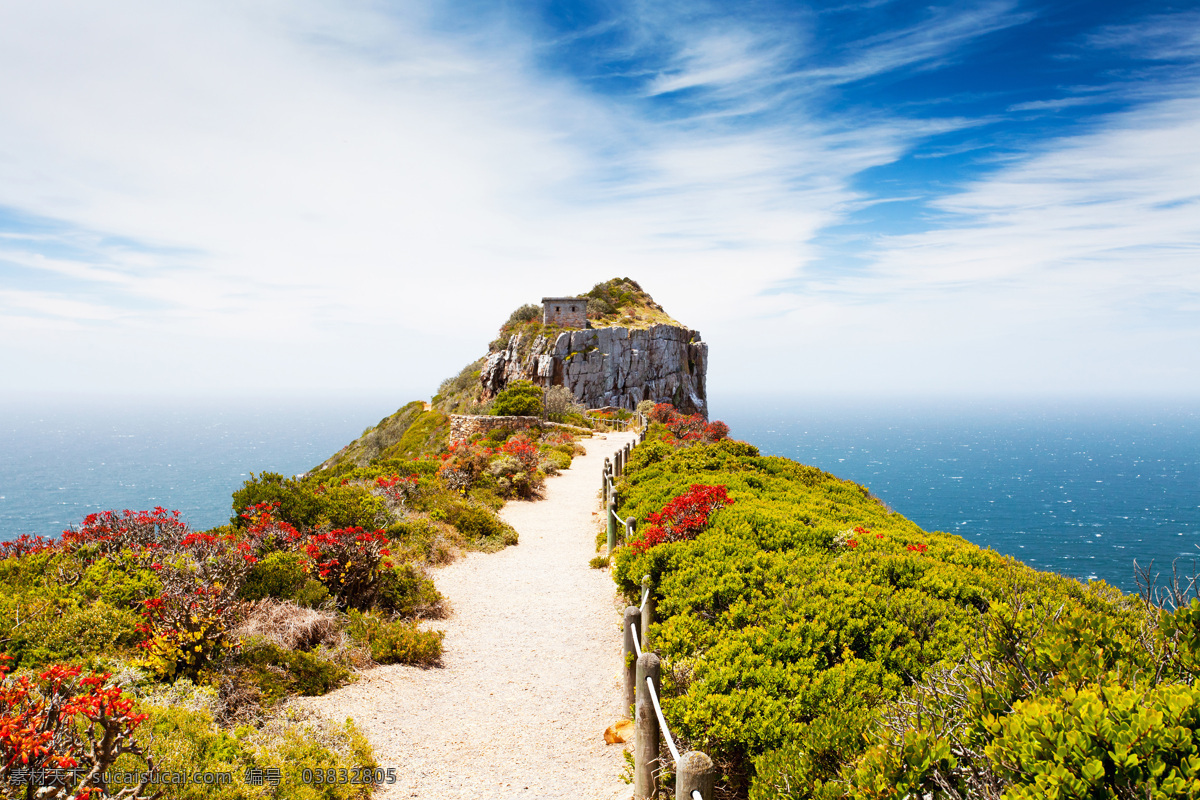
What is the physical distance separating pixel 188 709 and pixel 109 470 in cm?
14028

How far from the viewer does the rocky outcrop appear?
48625mm

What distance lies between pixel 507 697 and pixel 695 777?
13.2 feet

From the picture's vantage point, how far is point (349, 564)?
26.9 feet

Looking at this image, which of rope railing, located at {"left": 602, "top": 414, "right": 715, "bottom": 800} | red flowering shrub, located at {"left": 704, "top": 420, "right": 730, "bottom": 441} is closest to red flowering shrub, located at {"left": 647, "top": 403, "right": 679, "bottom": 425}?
red flowering shrub, located at {"left": 704, "top": 420, "right": 730, "bottom": 441}

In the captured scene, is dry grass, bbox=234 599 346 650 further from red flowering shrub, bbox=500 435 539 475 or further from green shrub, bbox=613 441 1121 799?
red flowering shrub, bbox=500 435 539 475

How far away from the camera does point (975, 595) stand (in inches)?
216

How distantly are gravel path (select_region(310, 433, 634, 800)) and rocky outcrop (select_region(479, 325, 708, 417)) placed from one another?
1481 inches

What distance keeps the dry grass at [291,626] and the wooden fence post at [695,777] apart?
16.6ft

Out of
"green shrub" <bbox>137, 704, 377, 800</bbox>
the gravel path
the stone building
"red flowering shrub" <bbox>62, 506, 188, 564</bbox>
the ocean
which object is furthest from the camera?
the ocean

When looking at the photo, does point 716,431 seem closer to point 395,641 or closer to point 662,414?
point 662,414

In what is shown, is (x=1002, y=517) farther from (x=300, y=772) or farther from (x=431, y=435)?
(x=300, y=772)

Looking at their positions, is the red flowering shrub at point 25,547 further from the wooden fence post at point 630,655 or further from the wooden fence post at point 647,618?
the wooden fence post at point 647,618

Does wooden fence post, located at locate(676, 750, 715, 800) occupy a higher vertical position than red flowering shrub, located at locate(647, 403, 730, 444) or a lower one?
lower

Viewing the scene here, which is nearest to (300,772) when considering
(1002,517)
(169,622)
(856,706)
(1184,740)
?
(169,622)
